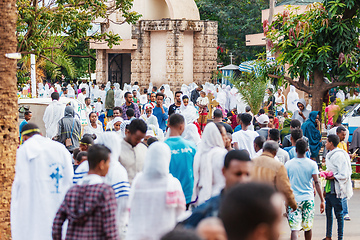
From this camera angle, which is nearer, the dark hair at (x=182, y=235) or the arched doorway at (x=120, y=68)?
the dark hair at (x=182, y=235)

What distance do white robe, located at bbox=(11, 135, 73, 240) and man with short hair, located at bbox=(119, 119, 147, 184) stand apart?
748mm

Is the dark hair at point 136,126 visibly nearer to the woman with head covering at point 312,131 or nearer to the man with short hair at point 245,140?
the man with short hair at point 245,140

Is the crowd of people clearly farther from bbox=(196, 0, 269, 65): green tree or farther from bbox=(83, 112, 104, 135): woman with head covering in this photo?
bbox=(196, 0, 269, 65): green tree

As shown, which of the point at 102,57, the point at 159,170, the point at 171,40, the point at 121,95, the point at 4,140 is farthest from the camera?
the point at 102,57

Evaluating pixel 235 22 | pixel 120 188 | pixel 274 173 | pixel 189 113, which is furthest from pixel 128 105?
pixel 235 22

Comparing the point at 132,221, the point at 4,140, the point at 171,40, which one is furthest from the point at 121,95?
the point at 132,221

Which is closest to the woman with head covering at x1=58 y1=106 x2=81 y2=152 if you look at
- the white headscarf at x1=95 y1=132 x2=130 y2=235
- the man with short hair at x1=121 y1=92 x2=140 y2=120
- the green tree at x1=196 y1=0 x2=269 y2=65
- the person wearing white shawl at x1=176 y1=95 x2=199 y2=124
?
the man with short hair at x1=121 y1=92 x2=140 y2=120

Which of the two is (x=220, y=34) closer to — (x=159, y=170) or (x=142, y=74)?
(x=142, y=74)

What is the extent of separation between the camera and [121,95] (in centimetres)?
2434

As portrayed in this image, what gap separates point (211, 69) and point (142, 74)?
12.0 feet

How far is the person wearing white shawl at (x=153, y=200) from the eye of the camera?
15.4ft

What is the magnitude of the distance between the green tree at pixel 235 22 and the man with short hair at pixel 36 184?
1141 inches

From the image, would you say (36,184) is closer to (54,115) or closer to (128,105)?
(54,115)

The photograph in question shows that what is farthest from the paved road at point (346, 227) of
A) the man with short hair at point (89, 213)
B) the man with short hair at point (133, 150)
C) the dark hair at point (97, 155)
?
the man with short hair at point (89, 213)
